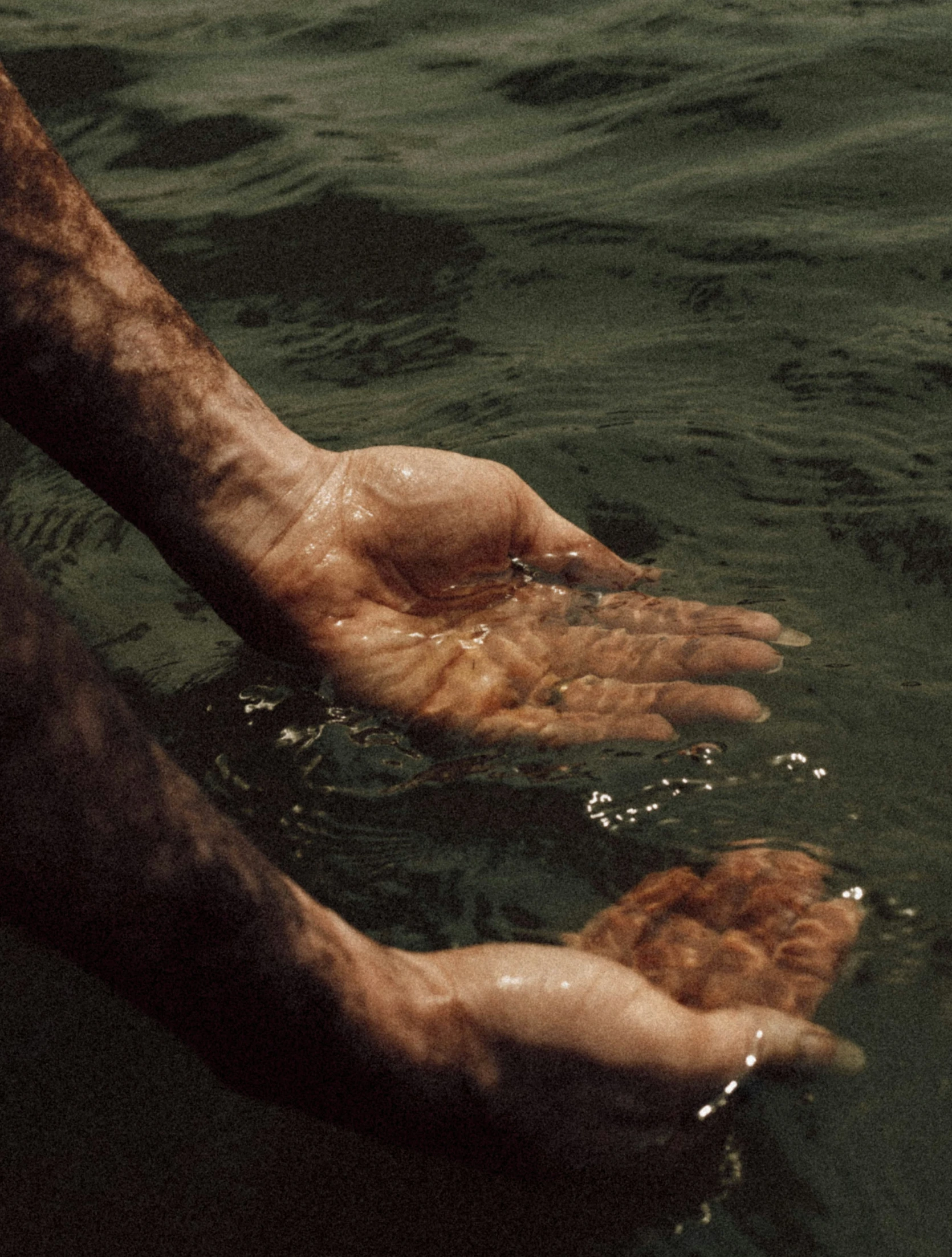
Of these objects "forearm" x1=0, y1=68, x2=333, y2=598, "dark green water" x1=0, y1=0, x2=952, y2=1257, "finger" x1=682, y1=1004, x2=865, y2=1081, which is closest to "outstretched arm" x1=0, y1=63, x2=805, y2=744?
"forearm" x1=0, y1=68, x2=333, y2=598

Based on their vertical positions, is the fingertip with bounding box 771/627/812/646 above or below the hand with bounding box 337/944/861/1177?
below

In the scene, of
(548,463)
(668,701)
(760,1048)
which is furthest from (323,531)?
(760,1048)

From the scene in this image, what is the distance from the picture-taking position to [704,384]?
145 inches

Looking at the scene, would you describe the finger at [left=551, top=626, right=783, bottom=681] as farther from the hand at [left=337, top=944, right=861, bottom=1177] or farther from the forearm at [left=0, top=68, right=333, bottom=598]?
the hand at [left=337, top=944, right=861, bottom=1177]

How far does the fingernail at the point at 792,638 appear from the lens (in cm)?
269

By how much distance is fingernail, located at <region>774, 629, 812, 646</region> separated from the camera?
2.69m

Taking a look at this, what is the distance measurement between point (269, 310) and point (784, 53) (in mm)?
2511

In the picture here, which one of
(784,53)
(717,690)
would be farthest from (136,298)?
(784,53)

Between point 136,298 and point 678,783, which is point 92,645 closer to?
point 136,298

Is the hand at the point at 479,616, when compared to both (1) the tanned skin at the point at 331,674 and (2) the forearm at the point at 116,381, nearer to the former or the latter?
(1) the tanned skin at the point at 331,674

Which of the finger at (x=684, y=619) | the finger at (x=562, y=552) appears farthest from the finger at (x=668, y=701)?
the finger at (x=562, y=552)

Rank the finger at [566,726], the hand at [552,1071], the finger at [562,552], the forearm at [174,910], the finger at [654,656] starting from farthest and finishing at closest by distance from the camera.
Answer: the finger at [562,552] → the finger at [654,656] → the finger at [566,726] → the hand at [552,1071] → the forearm at [174,910]

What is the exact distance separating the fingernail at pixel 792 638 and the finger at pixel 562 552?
1.17 ft

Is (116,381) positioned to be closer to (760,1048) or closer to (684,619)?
(684,619)
